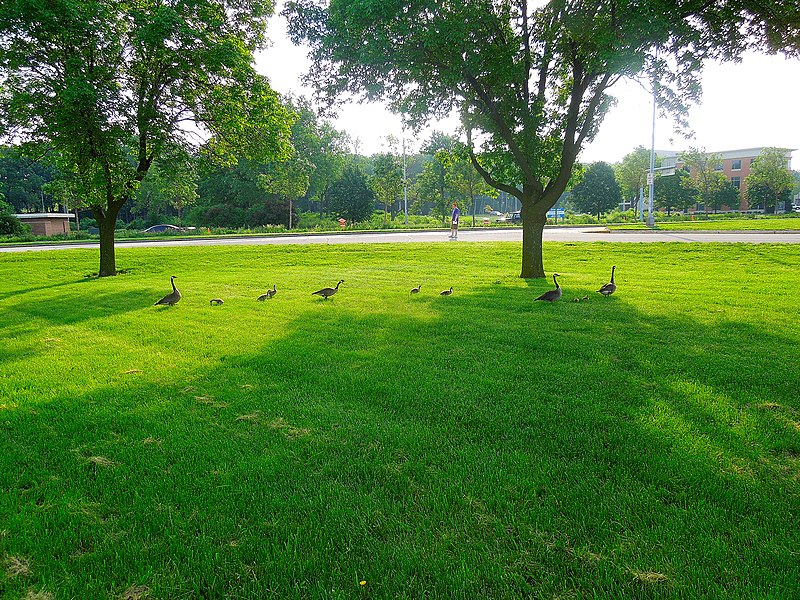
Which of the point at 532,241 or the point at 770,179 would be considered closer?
the point at 532,241

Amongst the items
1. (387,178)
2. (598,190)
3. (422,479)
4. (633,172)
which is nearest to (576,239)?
(422,479)

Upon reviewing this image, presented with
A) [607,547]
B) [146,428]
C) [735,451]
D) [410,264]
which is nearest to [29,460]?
[146,428]

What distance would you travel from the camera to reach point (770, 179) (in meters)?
56.7

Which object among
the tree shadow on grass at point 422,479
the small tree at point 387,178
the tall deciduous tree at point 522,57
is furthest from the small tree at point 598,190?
the tree shadow on grass at point 422,479

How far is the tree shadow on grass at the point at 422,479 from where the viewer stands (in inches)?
98.4

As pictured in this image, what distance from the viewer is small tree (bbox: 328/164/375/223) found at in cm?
5266

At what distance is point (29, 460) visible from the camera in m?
3.71

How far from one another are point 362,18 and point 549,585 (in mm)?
11279

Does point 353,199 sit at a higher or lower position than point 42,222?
higher

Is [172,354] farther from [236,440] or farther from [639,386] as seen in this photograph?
[639,386]

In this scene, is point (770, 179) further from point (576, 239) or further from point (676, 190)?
point (576, 239)

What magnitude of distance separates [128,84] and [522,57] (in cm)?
1160

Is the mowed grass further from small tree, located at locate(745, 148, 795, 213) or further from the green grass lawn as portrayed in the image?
small tree, located at locate(745, 148, 795, 213)

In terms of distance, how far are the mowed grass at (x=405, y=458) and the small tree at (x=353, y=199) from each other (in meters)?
45.4
